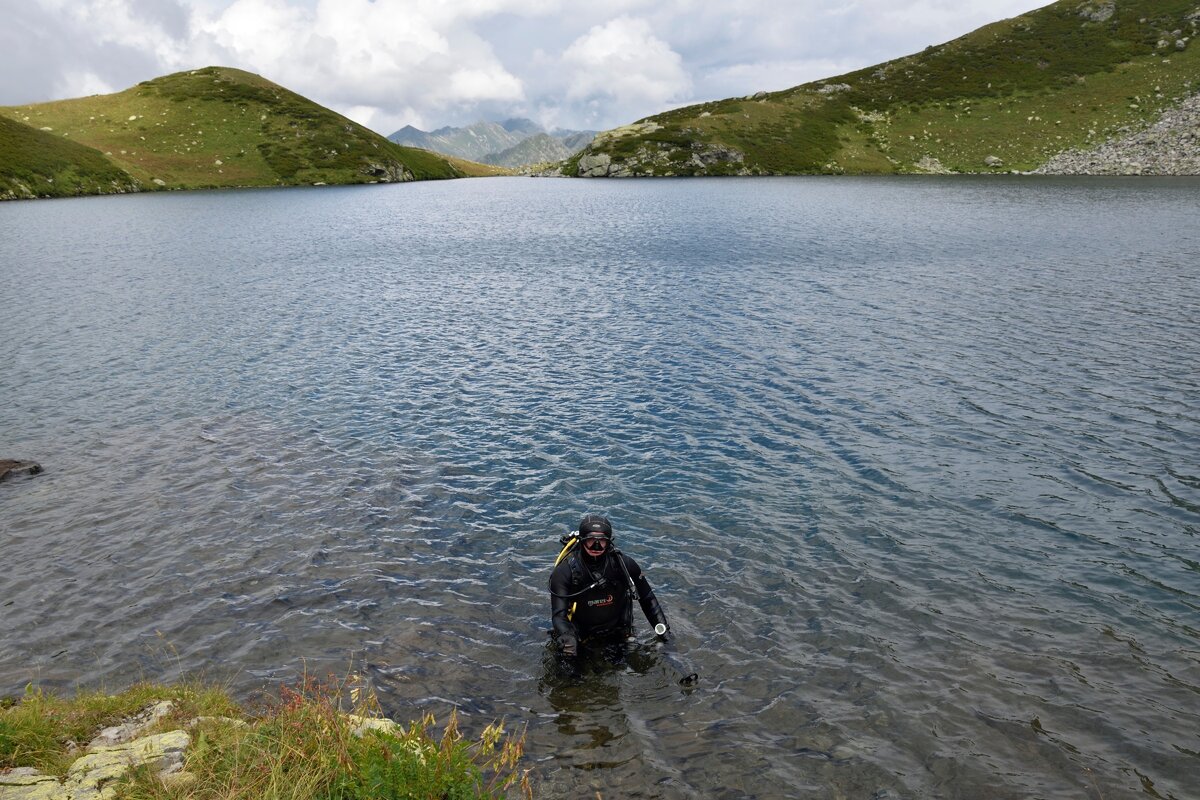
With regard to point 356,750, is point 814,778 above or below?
below

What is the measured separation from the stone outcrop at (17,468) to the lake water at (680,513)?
0.48 metres

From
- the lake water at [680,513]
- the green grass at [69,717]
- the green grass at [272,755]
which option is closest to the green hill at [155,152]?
the lake water at [680,513]

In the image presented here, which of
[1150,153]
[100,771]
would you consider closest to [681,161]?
[1150,153]

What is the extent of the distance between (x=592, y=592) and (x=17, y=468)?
71.7 feet

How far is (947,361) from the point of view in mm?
34562

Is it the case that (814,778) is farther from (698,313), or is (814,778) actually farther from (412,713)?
(698,313)

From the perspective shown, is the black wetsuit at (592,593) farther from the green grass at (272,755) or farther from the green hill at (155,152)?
the green hill at (155,152)

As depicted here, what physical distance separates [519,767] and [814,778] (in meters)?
5.13

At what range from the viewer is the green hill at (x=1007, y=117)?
6388 inches

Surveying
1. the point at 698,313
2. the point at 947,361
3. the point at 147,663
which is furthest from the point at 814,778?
the point at 698,313

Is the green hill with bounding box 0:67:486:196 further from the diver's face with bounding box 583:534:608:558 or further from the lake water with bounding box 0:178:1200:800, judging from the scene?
the diver's face with bounding box 583:534:608:558

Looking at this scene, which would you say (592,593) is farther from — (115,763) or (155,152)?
(155,152)

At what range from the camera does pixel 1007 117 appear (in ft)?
578

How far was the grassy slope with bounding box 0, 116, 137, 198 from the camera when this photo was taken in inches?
5413
